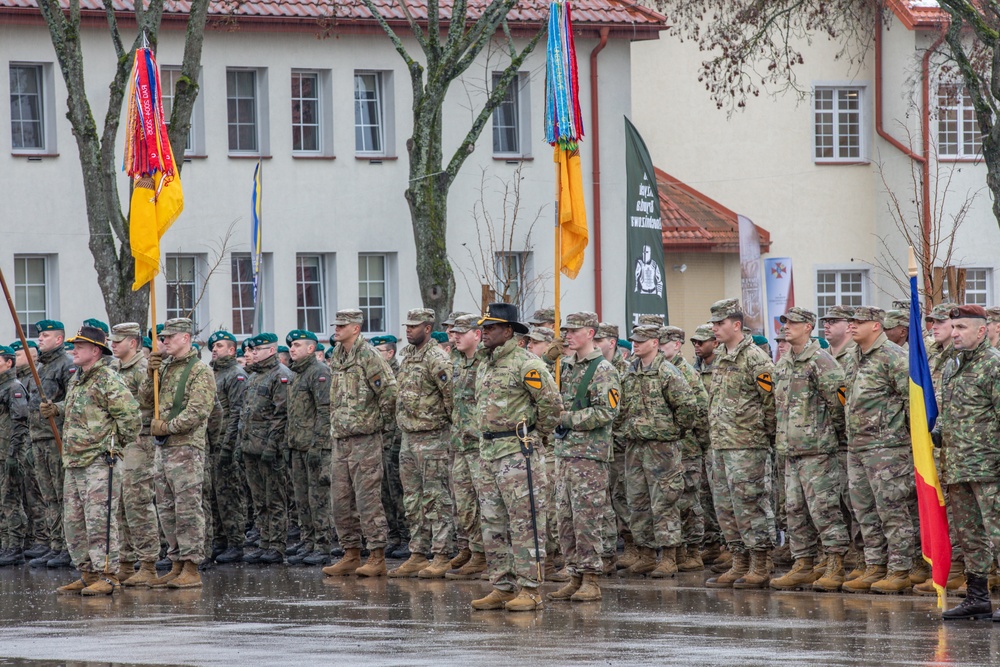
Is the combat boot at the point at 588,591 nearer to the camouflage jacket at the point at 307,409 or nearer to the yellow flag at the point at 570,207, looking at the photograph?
the yellow flag at the point at 570,207

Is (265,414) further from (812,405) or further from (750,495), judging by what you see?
(812,405)

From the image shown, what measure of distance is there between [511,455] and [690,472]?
4.15 meters

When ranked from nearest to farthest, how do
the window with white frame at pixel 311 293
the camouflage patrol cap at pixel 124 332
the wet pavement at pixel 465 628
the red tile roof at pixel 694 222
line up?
1. the wet pavement at pixel 465 628
2. the camouflage patrol cap at pixel 124 332
3. the window with white frame at pixel 311 293
4. the red tile roof at pixel 694 222

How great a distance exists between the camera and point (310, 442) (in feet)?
58.5

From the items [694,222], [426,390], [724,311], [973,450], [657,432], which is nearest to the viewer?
[973,450]

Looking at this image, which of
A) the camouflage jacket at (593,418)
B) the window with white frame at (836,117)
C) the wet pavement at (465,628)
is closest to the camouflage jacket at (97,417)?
the wet pavement at (465,628)

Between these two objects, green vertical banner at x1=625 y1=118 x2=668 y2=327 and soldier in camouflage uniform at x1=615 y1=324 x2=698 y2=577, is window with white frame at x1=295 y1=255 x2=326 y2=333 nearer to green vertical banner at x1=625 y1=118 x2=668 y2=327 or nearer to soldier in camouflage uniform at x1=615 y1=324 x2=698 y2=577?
green vertical banner at x1=625 y1=118 x2=668 y2=327

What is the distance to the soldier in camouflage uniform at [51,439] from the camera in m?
17.8

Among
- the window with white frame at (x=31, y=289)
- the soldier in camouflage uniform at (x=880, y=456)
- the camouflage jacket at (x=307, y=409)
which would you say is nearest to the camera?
the soldier in camouflage uniform at (x=880, y=456)

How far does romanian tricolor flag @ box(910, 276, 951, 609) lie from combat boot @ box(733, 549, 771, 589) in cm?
218

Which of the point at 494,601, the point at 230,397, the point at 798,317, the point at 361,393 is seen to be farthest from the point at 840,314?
the point at 230,397

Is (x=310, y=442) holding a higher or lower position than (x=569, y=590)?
higher

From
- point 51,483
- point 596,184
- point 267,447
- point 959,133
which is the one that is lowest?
point 51,483

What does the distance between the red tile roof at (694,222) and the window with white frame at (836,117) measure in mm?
2616
